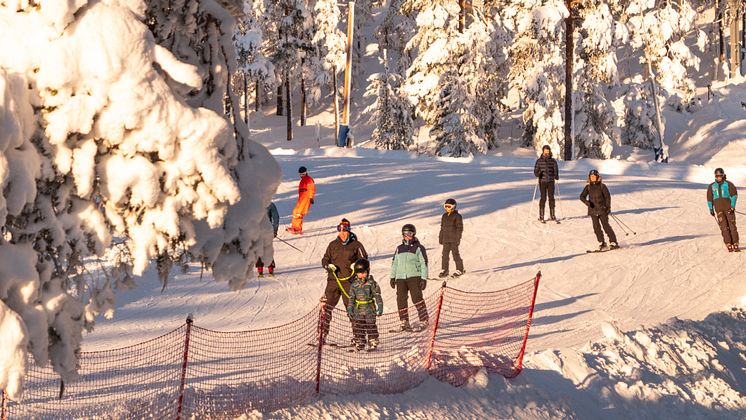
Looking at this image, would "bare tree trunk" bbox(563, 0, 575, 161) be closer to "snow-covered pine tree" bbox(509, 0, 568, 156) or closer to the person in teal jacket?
"snow-covered pine tree" bbox(509, 0, 568, 156)

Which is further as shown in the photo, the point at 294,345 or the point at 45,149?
the point at 294,345

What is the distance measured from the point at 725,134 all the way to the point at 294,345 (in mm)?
44152

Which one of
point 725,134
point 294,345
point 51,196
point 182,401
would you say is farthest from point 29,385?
point 725,134

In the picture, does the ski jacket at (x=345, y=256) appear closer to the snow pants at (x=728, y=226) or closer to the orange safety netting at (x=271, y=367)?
the orange safety netting at (x=271, y=367)

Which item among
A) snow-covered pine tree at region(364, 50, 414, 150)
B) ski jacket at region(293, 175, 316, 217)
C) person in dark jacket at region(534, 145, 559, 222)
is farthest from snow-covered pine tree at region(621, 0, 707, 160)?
ski jacket at region(293, 175, 316, 217)

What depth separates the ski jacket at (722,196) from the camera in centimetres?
1922

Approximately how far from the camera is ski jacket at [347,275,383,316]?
12195 mm

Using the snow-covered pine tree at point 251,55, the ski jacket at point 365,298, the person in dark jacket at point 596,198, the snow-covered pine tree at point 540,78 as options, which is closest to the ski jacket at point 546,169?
the person in dark jacket at point 596,198

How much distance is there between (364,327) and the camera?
12.5 meters

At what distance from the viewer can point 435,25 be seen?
4691cm

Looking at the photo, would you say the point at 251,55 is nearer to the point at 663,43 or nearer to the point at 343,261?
the point at 663,43

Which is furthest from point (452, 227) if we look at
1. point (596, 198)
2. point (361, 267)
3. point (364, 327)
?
point (361, 267)

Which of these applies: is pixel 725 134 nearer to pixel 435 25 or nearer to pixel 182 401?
pixel 435 25

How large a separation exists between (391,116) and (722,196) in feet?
131
